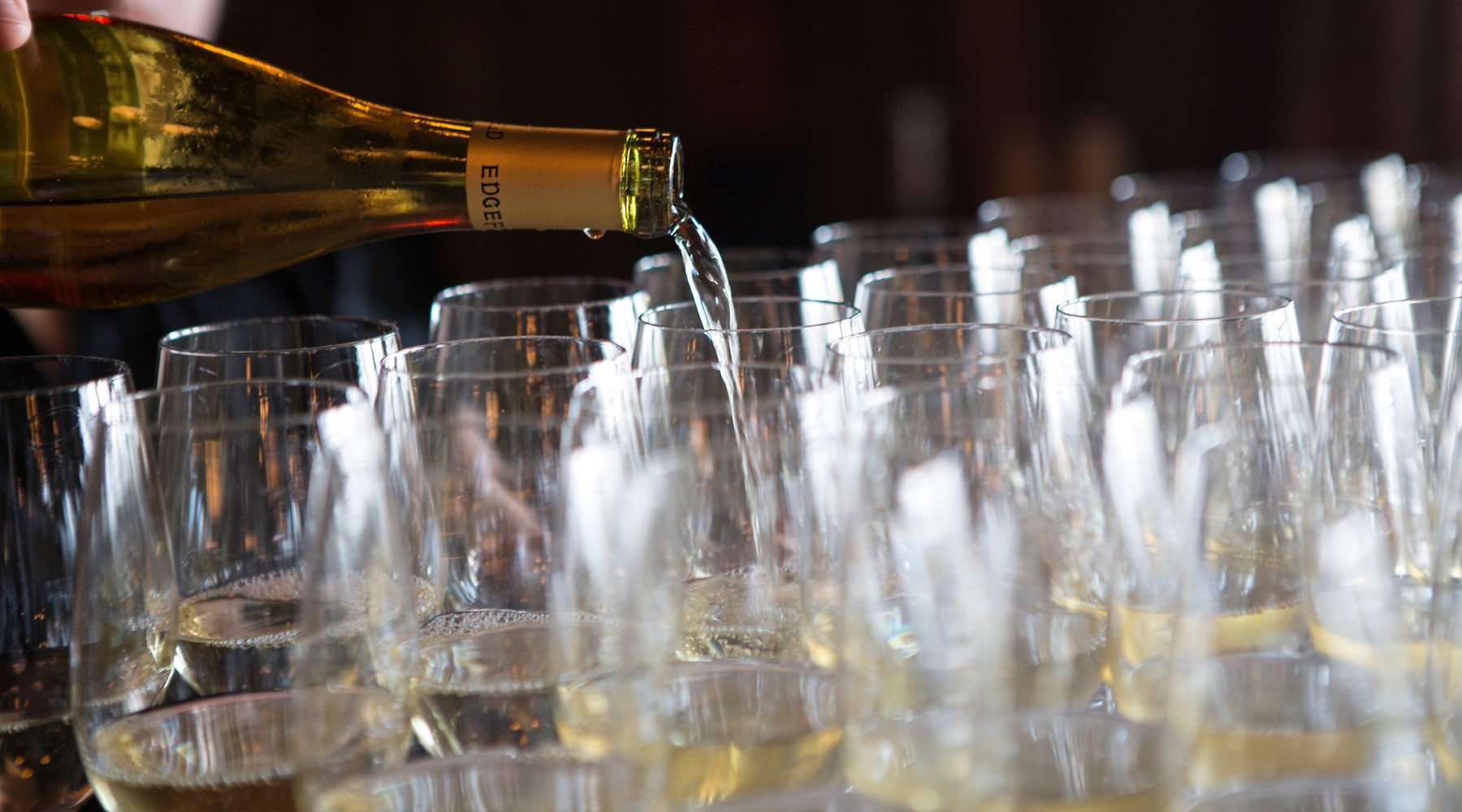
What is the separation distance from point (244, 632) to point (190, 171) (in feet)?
1.18

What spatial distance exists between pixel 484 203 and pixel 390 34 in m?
3.62

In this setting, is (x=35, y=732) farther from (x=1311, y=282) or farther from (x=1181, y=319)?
(x=1311, y=282)

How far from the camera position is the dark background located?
3.42 m

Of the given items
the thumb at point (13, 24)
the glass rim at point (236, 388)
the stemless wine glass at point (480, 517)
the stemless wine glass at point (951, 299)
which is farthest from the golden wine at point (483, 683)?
the thumb at point (13, 24)

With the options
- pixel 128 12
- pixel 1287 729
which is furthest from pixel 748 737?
pixel 128 12

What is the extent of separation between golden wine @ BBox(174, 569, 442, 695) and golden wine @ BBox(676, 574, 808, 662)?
113 mm

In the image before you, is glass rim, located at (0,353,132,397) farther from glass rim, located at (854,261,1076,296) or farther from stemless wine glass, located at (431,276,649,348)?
glass rim, located at (854,261,1076,296)

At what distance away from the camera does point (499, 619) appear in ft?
2.02

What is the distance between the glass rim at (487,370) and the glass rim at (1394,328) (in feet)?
1.11

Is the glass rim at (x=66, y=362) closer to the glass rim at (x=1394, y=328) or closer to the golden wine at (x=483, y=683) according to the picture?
the golden wine at (x=483, y=683)

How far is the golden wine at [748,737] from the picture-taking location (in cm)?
52

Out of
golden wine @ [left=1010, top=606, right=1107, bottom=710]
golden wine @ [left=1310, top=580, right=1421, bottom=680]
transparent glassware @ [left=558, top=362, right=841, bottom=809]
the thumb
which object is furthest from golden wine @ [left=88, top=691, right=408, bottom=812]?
the thumb

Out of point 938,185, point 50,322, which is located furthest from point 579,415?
point 938,185

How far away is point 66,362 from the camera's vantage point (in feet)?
2.23
